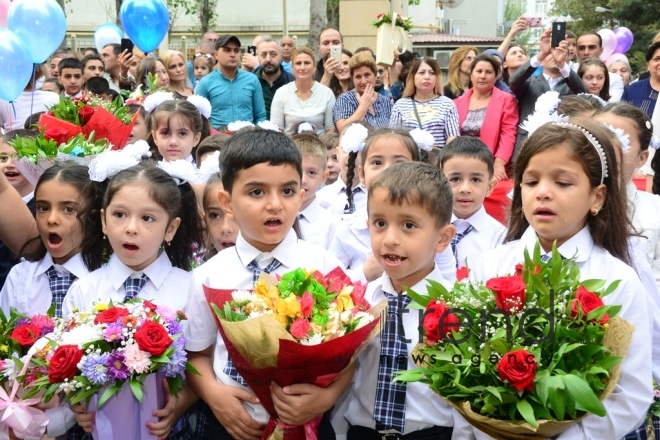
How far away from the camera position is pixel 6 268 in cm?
419

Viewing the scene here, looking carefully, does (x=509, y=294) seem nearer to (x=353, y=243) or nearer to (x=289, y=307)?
(x=289, y=307)

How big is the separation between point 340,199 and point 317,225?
0.82m

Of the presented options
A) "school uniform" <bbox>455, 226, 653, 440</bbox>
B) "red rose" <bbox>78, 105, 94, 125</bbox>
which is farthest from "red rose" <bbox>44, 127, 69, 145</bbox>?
"school uniform" <bbox>455, 226, 653, 440</bbox>

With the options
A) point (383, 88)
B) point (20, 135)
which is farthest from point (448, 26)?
point (20, 135)

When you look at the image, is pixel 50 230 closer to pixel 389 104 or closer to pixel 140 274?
pixel 140 274

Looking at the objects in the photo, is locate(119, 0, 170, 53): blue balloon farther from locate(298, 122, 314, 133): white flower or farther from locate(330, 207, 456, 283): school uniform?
locate(330, 207, 456, 283): school uniform

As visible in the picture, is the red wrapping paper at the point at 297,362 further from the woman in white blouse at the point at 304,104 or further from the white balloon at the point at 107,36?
the white balloon at the point at 107,36

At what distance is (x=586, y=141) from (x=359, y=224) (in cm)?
161

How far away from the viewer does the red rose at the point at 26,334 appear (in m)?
3.02

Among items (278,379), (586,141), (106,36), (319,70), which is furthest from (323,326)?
(106,36)

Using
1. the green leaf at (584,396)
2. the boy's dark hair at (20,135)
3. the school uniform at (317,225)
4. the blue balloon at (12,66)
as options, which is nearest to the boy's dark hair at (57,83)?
the blue balloon at (12,66)

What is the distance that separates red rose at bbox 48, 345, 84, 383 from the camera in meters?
2.83

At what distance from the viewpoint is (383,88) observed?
9984 millimetres

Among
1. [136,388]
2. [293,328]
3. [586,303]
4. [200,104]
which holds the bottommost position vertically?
[136,388]
